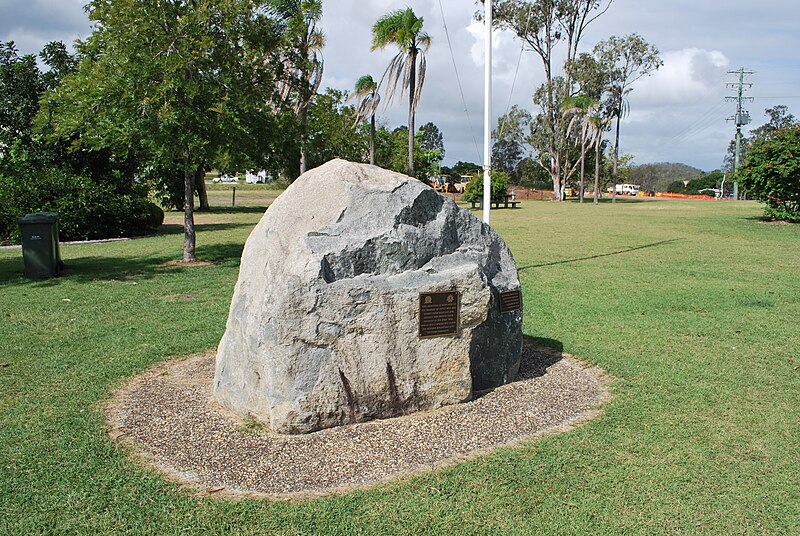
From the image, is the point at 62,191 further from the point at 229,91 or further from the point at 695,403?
the point at 695,403

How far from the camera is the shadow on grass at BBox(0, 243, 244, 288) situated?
38.2 ft

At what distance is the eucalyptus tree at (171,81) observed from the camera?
11.4 metres

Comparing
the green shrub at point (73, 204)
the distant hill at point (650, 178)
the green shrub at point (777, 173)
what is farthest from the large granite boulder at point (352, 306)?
the distant hill at point (650, 178)

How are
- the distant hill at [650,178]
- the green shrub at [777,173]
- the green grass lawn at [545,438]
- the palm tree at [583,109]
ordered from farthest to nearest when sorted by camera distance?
the distant hill at [650,178] < the palm tree at [583,109] < the green shrub at [777,173] < the green grass lawn at [545,438]

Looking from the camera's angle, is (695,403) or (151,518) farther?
(695,403)

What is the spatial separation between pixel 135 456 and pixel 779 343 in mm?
6702

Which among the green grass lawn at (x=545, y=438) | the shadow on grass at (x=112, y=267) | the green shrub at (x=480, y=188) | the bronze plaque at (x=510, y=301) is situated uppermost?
the green shrub at (x=480, y=188)

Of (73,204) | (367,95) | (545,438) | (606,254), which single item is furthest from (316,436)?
(367,95)

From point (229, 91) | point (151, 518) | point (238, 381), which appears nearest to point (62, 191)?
point (229, 91)

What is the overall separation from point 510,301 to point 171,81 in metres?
8.29

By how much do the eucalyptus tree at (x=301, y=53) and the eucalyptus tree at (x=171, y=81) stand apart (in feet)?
3.65

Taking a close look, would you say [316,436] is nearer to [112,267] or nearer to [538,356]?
[538,356]

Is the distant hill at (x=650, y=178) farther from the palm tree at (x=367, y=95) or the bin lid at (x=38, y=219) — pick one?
the bin lid at (x=38, y=219)

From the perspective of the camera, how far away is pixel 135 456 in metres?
4.43
